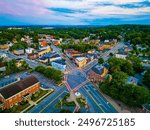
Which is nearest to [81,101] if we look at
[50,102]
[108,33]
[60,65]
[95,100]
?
[95,100]

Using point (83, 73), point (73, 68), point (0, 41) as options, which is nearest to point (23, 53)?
point (0, 41)

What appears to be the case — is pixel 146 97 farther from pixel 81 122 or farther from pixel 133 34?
pixel 133 34

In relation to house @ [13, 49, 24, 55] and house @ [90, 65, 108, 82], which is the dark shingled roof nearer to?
house @ [90, 65, 108, 82]

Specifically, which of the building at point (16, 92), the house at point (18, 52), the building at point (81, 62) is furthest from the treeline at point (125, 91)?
the house at point (18, 52)

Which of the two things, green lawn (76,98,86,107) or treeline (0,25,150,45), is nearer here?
green lawn (76,98,86,107)

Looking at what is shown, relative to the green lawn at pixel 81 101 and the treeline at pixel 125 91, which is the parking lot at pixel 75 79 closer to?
the green lawn at pixel 81 101

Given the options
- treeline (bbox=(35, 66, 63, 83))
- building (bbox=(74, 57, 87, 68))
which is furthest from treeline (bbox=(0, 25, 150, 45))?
treeline (bbox=(35, 66, 63, 83))
